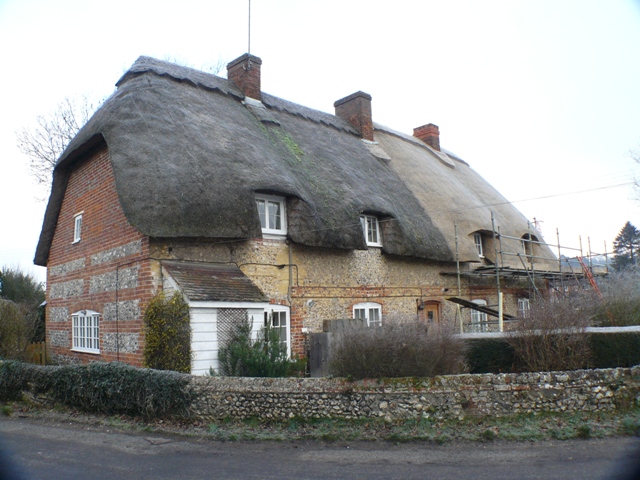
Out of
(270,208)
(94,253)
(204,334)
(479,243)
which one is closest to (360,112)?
(479,243)

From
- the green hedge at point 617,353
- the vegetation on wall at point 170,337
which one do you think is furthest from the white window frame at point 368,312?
the green hedge at point 617,353

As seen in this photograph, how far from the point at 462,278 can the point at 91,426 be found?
1240cm

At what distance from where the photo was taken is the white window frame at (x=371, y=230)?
14.2 metres

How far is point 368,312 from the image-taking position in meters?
14.0

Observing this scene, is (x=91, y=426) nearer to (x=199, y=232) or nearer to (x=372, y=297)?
(x=199, y=232)

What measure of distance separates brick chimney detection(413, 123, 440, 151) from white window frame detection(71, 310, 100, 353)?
18.1 m

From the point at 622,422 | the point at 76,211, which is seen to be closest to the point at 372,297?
the point at 622,422

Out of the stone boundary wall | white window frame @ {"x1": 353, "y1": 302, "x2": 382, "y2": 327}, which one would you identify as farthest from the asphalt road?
white window frame @ {"x1": 353, "y1": 302, "x2": 382, "y2": 327}

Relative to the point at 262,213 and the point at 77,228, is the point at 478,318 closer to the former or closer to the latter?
the point at 262,213

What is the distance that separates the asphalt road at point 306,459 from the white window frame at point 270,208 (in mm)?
5524

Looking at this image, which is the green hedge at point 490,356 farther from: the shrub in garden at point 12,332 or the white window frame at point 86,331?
the shrub in garden at point 12,332

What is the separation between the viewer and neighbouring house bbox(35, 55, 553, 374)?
10.2m

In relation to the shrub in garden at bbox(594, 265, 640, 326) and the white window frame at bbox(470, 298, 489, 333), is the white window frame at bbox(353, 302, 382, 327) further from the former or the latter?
the shrub in garden at bbox(594, 265, 640, 326)

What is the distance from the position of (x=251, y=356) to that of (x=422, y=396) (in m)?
3.36
